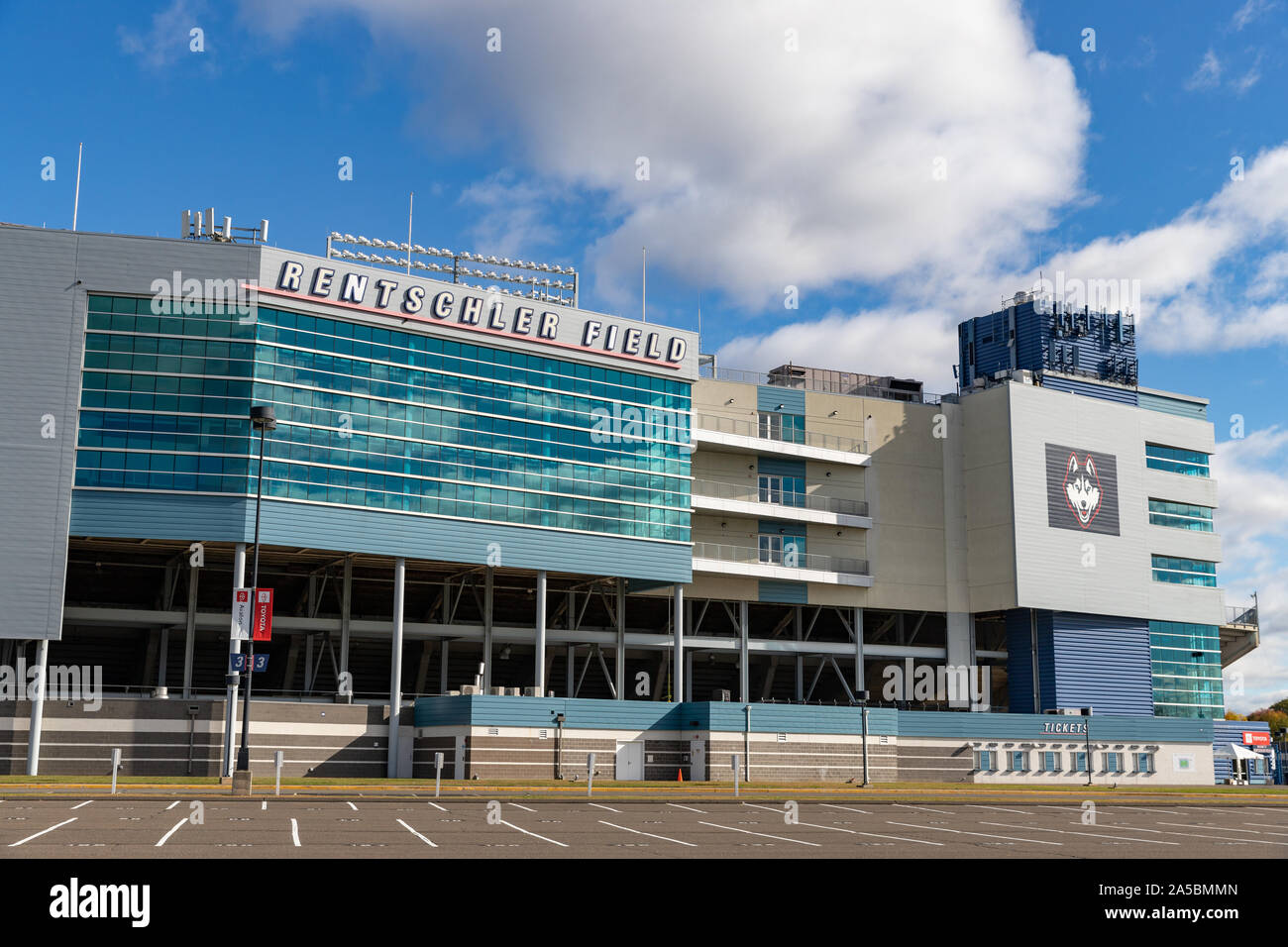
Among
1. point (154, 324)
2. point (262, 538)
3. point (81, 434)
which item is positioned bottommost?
point (262, 538)

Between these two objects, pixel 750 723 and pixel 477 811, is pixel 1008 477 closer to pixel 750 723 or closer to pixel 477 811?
pixel 750 723

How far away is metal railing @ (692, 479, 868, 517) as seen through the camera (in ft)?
252

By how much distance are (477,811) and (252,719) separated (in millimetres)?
26364

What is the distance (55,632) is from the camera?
54.0 metres

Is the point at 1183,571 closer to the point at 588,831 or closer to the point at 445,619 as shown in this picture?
the point at 445,619

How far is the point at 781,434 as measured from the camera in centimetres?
8019

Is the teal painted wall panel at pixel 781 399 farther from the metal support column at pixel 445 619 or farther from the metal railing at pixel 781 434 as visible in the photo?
the metal support column at pixel 445 619

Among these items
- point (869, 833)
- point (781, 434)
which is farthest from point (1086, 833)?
point (781, 434)

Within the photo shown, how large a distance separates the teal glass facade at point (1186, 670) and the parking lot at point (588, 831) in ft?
160

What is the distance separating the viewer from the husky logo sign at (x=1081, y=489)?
82062 millimetres

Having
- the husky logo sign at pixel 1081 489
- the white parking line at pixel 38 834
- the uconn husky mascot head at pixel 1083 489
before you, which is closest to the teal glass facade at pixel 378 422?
the husky logo sign at pixel 1081 489

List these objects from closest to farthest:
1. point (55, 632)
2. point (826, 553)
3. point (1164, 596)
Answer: point (55, 632) < point (826, 553) < point (1164, 596)

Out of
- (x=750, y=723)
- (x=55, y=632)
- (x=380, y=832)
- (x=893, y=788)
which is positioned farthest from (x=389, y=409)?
(x=380, y=832)

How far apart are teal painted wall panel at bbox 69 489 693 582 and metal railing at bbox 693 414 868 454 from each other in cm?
1117
